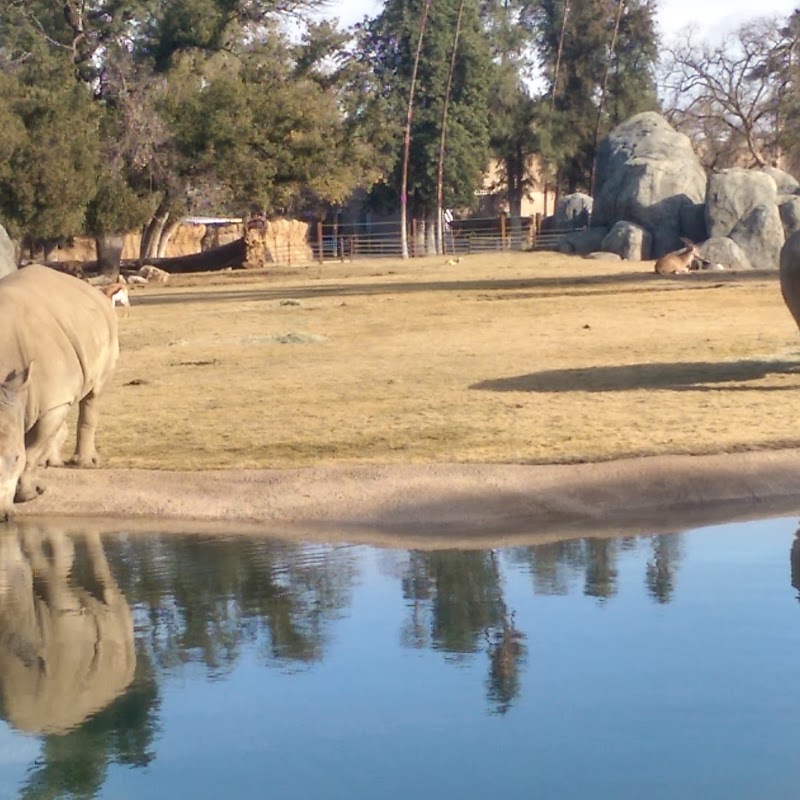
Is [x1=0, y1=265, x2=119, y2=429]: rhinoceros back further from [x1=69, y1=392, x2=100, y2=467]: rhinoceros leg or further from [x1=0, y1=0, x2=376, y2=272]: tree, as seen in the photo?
[x1=0, y1=0, x2=376, y2=272]: tree

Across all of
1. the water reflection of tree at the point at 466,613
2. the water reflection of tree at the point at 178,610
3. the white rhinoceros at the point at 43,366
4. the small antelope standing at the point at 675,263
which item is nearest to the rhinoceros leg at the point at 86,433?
the white rhinoceros at the point at 43,366

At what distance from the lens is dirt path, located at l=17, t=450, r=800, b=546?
998 cm

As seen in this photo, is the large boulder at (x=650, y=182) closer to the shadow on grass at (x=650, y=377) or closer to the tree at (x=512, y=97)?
the tree at (x=512, y=97)

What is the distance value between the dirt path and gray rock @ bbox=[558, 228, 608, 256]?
36.3m

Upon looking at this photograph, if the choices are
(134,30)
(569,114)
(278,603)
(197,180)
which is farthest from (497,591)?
(569,114)

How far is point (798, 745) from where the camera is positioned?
5.73m

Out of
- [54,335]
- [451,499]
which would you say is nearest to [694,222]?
[451,499]

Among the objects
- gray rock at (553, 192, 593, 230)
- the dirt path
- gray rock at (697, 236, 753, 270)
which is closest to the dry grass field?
the dirt path

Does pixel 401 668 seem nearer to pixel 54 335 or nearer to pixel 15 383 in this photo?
pixel 15 383

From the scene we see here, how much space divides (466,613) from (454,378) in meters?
9.00

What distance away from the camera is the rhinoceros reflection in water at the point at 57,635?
6.66 meters

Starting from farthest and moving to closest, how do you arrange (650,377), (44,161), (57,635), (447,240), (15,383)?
(447,240)
(44,161)
(650,377)
(15,383)
(57,635)

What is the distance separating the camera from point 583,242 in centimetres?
4747

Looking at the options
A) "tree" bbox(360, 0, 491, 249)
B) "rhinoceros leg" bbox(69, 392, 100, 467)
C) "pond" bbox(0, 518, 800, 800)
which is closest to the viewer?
"pond" bbox(0, 518, 800, 800)
